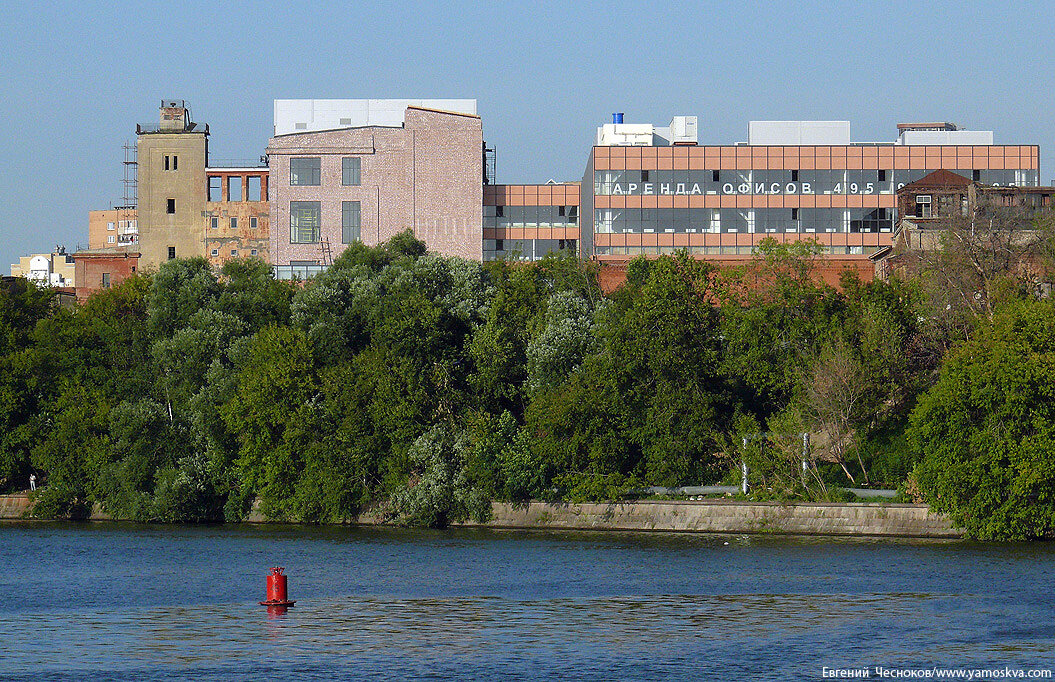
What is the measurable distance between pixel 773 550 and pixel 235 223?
345 feet

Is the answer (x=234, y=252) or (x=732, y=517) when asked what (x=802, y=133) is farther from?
(x=732, y=517)

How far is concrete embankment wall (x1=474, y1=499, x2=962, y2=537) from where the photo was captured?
79.8 m

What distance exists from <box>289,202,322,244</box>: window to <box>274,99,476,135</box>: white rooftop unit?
32.8 ft

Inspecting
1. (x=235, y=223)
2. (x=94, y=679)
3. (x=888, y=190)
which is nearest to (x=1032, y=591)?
(x=94, y=679)

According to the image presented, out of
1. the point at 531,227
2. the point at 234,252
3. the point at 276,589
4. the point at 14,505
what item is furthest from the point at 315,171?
the point at 276,589

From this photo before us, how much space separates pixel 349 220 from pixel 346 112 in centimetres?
1359

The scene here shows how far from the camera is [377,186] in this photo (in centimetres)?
15325

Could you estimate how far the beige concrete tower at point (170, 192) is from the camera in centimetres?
16762

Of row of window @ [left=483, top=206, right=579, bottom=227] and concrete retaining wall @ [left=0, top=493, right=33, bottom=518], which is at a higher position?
row of window @ [left=483, top=206, right=579, bottom=227]

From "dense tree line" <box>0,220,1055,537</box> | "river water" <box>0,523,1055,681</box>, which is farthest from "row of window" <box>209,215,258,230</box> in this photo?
"river water" <box>0,523,1055,681</box>

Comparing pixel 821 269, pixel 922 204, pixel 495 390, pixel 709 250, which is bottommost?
pixel 495 390

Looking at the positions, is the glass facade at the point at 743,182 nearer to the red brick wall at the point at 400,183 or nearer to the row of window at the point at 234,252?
the red brick wall at the point at 400,183

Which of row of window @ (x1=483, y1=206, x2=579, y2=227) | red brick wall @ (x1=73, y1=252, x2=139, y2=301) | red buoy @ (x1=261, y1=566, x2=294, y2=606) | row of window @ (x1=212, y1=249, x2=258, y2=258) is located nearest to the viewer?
red buoy @ (x1=261, y1=566, x2=294, y2=606)

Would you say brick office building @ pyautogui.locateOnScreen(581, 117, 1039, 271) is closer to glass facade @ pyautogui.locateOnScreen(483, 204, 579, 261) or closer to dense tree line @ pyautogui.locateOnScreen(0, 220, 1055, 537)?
glass facade @ pyautogui.locateOnScreen(483, 204, 579, 261)
